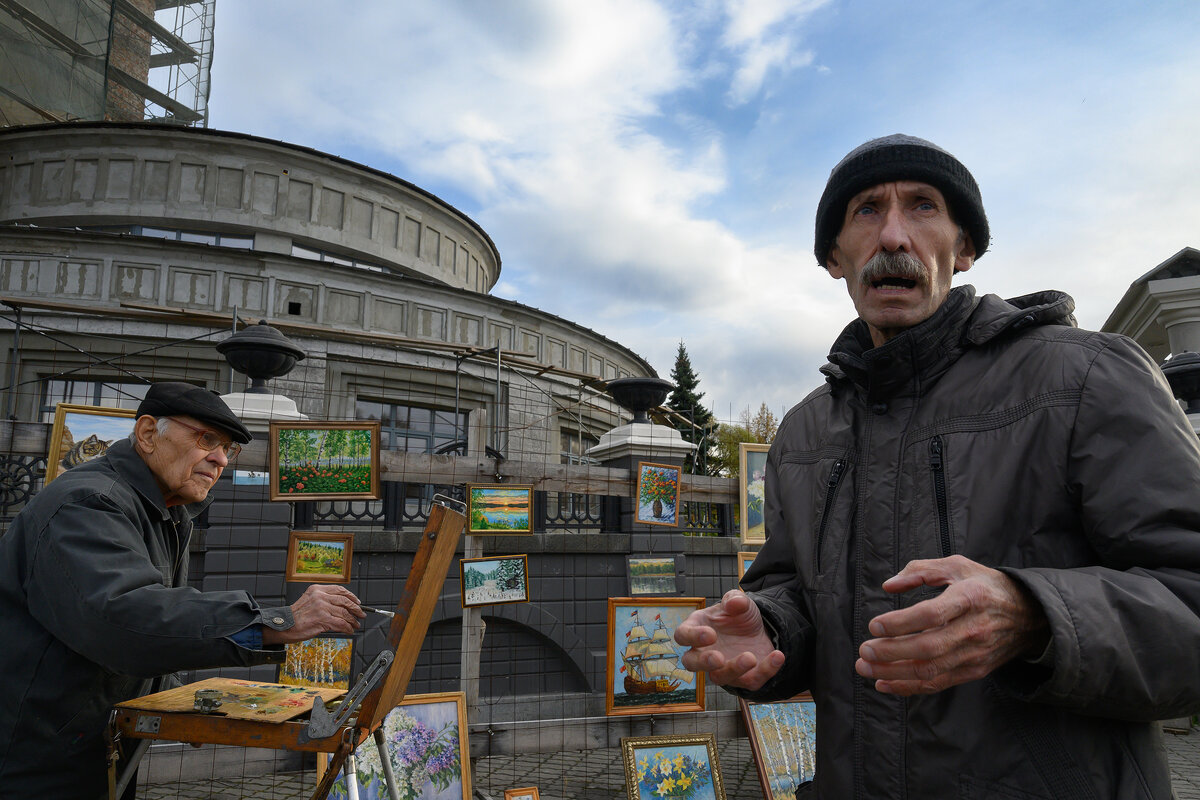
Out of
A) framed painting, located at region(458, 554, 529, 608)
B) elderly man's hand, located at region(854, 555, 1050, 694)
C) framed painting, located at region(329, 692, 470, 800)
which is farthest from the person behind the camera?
framed painting, located at region(458, 554, 529, 608)

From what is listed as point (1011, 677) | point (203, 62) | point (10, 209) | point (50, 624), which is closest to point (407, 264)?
point (10, 209)

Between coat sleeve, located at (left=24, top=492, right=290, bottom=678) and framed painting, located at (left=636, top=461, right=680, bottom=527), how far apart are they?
14.6 ft

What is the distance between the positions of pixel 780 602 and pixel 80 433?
5375 millimetres

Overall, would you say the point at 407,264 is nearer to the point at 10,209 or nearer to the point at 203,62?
the point at 10,209

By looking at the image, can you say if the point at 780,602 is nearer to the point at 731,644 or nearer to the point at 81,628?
the point at 731,644

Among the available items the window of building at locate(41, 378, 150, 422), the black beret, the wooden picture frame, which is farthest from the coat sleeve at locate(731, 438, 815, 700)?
the window of building at locate(41, 378, 150, 422)

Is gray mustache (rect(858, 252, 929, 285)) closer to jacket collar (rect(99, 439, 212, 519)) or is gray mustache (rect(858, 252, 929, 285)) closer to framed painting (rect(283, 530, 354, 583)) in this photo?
jacket collar (rect(99, 439, 212, 519))

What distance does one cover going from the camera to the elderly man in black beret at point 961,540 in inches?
43.4

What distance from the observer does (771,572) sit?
2.00 meters

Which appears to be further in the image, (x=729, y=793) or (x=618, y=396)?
(x=618, y=396)

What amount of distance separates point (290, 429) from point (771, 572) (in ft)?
13.8

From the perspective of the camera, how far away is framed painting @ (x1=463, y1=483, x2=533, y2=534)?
17.7ft

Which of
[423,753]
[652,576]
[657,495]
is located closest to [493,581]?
[423,753]

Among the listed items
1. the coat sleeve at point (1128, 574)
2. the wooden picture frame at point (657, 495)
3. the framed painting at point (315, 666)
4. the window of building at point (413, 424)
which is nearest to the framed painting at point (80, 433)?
the framed painting at point (315, 666)
